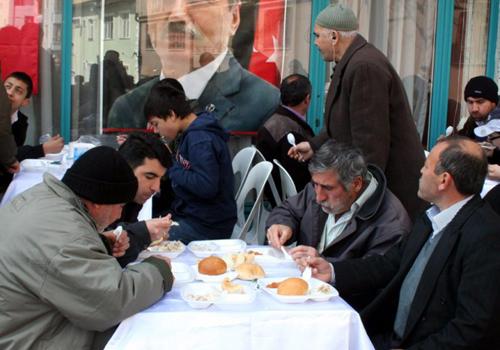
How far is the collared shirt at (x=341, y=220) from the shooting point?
2883 mm

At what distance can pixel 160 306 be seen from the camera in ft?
6.95

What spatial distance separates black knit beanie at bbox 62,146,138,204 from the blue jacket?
149cm

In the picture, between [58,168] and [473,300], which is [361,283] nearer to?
[473,300]

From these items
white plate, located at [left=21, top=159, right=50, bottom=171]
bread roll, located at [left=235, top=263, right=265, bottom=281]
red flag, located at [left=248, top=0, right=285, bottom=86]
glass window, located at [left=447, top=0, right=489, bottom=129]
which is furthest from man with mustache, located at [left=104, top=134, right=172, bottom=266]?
glass window, located at [left=447, top=0, right=489, bottom=129]

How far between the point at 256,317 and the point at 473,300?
2.35ft

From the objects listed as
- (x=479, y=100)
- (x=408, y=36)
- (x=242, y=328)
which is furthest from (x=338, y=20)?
(x=408, y=36)

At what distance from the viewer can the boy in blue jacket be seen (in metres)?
3.58

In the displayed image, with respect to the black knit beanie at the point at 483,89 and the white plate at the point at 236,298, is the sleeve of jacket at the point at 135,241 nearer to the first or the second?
the white plate at the point at 236,298

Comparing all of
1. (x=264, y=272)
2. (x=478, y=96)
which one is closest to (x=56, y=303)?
(x=264, y=272)

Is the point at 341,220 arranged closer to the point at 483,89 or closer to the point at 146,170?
the point at 146,170

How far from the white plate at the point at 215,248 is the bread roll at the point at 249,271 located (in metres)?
0.31

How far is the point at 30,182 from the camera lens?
13.1 feet

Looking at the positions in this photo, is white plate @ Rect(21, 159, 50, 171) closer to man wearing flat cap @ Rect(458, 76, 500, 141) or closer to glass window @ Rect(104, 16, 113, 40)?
glass window @ Rect(104, 16, 113, 40)

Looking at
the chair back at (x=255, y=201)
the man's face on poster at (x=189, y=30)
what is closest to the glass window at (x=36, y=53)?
the man's face on poster at (x=189, y=30)
